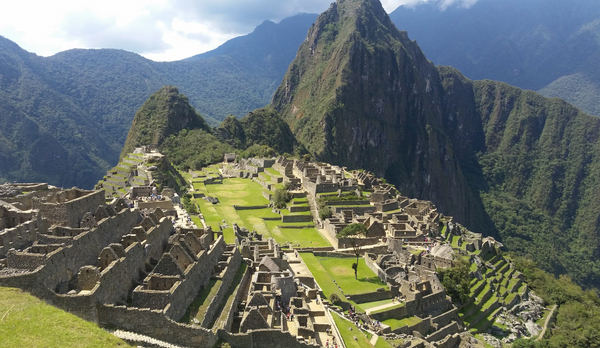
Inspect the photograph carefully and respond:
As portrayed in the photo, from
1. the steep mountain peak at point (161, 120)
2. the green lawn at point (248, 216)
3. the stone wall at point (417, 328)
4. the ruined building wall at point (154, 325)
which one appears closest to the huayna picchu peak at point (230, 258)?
the ruined building wall at point (154, 325)

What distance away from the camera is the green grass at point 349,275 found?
30.2 m

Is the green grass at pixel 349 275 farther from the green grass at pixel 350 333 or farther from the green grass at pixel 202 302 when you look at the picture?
the green grass at pixel 202 302

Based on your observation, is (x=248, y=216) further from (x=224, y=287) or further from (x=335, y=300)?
(x=224, y=287)

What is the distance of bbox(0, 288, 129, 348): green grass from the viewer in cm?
1126

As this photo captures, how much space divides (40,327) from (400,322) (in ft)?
75.2

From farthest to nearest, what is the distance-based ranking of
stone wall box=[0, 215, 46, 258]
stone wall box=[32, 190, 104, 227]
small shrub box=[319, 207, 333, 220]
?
small shrub box=[319, 207, 333, 220] → stone wall box=[32, 190, 104, 227] → stone wall box=[0, 215, 46, 258]

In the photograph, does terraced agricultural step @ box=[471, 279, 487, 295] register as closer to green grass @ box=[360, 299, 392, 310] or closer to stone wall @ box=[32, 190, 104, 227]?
green grass @ box=[360, 299, 392, 310]

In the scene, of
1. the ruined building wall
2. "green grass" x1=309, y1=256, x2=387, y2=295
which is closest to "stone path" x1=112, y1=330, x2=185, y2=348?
the ruined building wall

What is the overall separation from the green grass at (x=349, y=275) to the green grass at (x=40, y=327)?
1932cm

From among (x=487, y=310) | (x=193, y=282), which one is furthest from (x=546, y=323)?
(x=193, y=282)

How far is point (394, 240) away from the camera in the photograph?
125 ft

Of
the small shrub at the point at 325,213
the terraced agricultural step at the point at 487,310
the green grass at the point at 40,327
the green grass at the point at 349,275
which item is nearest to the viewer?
the green grass at the point at 40,327

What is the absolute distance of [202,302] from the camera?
59.8 ft

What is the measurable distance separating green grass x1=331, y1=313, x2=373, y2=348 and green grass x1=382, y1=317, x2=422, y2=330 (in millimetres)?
4354
